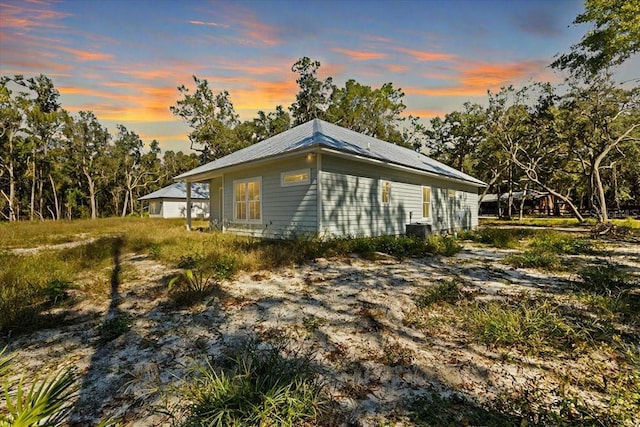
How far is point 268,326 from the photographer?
10.8 feet

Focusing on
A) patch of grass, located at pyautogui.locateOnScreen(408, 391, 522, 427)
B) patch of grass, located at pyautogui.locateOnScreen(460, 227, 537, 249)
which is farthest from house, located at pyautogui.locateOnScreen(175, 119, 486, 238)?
patch of grass, located at pyautogui.locateOnScreen(408, 391, 522, 427)

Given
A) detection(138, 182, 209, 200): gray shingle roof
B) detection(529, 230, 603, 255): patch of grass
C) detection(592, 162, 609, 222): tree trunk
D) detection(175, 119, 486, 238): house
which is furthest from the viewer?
detection(138, 182, 209, 200): gray shingle roof

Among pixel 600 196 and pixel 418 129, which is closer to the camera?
pixel 600 196

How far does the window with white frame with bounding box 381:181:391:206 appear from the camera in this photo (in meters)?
10.9

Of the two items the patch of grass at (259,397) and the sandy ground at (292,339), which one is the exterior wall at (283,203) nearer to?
the sandy ground at (292,339)

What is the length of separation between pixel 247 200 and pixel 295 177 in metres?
2.98

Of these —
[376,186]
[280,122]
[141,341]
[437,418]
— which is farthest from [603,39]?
[280,122]

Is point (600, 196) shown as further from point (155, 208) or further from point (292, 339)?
point (155, 208)

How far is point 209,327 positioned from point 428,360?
2.32 m

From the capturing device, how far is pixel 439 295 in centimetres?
405

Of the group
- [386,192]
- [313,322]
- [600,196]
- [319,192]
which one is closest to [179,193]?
[386,192]

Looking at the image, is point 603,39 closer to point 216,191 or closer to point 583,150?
point 583,150

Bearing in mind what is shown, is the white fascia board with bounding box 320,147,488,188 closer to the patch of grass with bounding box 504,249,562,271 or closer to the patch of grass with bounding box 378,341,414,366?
the patch of grass with bounding box 504,249,562,271

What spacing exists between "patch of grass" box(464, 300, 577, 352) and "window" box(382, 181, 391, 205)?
780 centimetres
